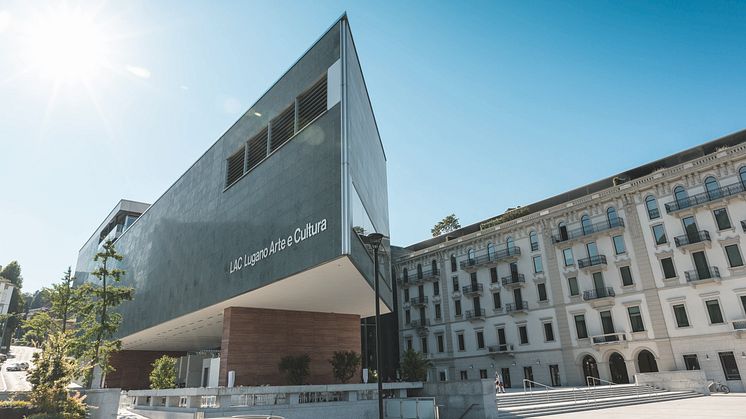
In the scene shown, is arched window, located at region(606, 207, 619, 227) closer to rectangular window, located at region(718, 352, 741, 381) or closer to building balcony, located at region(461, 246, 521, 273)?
building balcony, located at region(461, 246, 521, 273)

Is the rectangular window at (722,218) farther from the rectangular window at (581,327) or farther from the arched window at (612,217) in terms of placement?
the rectangular window at (581,327)

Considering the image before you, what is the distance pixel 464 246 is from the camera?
168 feet

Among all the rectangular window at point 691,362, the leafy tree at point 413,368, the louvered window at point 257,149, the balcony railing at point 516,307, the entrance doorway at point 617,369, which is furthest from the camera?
the balcony railing at point 516,307

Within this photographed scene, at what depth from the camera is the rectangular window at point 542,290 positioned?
4272cm

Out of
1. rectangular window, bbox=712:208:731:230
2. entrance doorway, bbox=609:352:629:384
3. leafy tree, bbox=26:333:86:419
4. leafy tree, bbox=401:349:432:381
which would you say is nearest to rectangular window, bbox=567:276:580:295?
entrance doorway, bbox=609:352:629:384

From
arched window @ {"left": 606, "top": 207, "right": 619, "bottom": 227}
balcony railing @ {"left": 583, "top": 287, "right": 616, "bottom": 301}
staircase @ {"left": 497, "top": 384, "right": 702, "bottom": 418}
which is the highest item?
arched window @ {"left": 606, "top": 207, "right": 619, "bottom": 227}

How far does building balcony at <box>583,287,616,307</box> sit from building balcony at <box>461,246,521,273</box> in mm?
8012

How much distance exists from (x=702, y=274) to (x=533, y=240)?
14713 mm

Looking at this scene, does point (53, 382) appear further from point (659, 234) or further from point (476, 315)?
point (659, 234)

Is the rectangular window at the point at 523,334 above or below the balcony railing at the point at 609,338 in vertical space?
above

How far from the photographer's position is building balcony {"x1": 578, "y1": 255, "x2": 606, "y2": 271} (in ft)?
127

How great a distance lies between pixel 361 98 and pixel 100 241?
45.5m

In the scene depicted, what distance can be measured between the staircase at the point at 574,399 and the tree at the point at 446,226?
39183mm

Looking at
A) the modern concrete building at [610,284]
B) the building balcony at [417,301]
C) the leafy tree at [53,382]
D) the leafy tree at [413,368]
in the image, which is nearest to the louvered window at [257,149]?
the leafy tree at [53,382]
